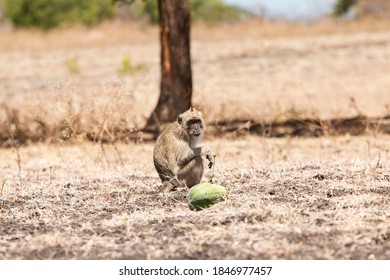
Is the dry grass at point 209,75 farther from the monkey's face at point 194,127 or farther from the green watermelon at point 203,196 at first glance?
the green watermelon at point 203,196

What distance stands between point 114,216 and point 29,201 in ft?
3.78

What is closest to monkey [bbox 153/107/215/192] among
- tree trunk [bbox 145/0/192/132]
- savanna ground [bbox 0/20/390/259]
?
savanna ground [bbox 0/20/390/259]

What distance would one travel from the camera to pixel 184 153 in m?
7.68

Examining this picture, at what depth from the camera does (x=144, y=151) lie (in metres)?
12.1

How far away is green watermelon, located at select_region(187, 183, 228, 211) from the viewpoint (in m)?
6.92

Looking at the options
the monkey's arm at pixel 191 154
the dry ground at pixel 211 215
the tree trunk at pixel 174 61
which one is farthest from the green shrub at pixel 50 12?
the monkey's arm at pixel 191 154

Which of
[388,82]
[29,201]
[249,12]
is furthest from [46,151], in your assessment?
[249,12]

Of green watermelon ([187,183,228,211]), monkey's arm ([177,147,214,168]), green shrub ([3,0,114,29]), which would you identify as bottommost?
green watermelon ([187,183,228,211])

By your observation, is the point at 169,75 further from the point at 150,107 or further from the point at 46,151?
the point at 150,107

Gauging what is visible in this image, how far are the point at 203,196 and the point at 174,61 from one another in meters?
6.52

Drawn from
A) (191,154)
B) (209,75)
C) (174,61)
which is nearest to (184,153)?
(191,154)

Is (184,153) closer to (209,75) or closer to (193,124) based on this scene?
(193,124)

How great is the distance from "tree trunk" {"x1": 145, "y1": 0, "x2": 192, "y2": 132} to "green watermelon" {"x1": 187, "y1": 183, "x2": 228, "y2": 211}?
610 centimetres

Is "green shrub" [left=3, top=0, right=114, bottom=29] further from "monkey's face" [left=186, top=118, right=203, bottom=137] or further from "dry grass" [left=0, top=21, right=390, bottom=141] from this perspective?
"monkey's face" [left=186, top=118, right=203, bottom=137]
